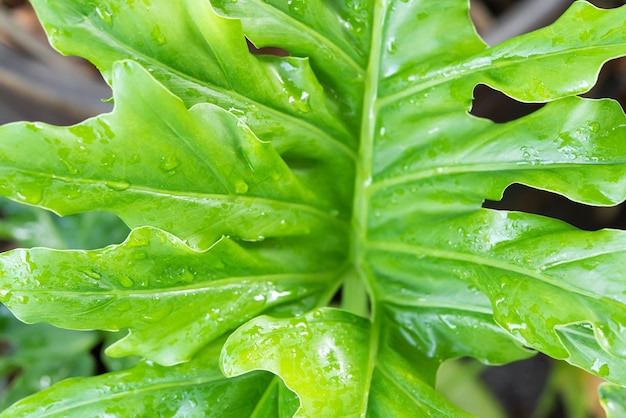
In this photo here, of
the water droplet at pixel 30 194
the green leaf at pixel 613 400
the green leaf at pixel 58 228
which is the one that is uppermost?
the water droplet at pixel 30 194

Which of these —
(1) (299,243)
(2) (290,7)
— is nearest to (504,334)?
(1) (299,243)

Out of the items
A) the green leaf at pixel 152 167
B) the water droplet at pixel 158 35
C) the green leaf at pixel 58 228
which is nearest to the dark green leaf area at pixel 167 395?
the green leaf at pixel 152 167

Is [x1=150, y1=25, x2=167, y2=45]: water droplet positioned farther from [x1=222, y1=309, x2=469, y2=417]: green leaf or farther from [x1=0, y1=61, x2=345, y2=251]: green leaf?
[x1=222, y1=309, x2=469, y2=417]: green leaf

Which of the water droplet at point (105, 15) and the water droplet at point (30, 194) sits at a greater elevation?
the water droplet at point (105, 15)

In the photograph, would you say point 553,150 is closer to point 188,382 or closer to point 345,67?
point 345,67

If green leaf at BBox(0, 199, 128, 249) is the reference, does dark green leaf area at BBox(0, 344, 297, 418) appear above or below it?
above

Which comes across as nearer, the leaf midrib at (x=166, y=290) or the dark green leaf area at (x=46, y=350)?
the leaf midrib at (x=166, y=290)

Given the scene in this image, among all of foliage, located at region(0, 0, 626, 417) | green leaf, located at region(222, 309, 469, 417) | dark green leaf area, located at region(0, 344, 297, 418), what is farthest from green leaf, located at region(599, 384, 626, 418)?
dark green leaf area, located at region(0, 344, 297, 418)

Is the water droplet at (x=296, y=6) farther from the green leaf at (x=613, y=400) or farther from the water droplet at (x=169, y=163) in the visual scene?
the green leaf at (x=613, y=400)
